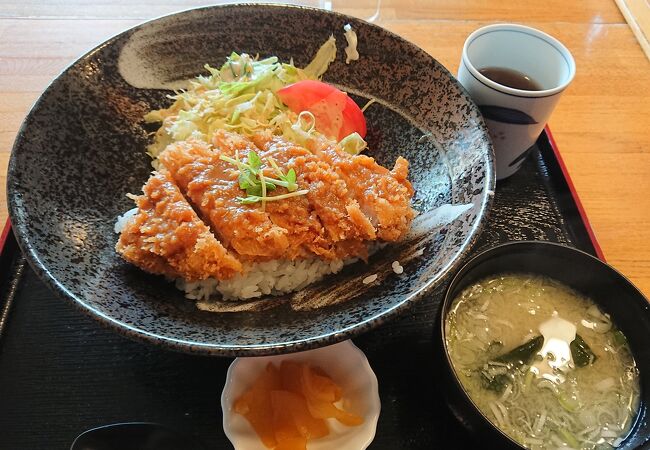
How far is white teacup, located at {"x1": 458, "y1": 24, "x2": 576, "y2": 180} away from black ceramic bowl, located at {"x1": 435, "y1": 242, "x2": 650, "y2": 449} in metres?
0.63

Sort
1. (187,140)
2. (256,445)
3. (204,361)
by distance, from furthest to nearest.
→ (187,140) → (204,361) → (256,445)

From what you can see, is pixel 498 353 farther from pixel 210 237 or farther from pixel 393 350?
pixel 210 237

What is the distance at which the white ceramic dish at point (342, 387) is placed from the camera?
143cm

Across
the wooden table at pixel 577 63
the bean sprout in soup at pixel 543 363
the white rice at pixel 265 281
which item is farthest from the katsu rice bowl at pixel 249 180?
the wooden table at pixel 577 63

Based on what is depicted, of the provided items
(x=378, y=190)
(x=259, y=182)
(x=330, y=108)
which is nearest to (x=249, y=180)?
(x=259, y=182)

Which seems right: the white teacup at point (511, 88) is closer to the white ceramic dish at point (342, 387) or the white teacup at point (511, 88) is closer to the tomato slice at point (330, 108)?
the tomato slice at point (330, 108)

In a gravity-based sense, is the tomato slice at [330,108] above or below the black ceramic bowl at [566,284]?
above

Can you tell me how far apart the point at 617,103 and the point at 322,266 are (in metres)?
1.93

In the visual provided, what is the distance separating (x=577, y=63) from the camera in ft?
9.43

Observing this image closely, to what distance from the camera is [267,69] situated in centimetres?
226

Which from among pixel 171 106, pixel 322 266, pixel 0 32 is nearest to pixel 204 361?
pixel 322 266

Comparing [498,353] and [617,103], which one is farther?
[617,103]

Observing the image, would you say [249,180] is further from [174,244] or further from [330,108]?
[330,108]

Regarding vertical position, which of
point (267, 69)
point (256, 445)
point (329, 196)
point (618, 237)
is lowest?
point (618, 237)
